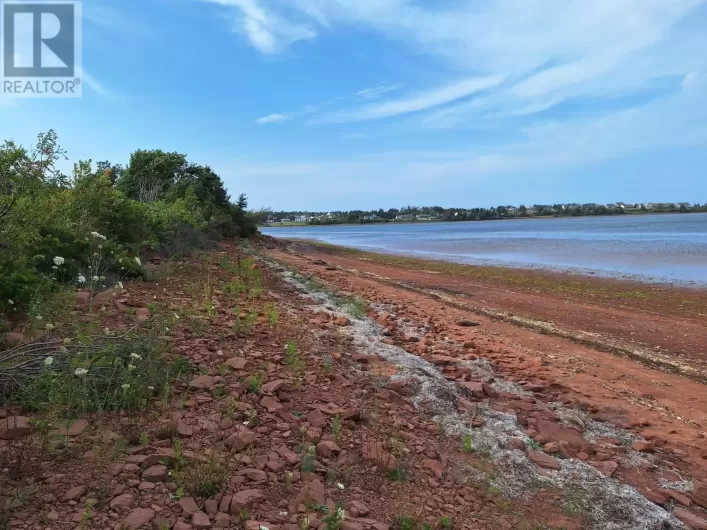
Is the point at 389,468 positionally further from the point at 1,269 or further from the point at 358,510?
the point at 1,269

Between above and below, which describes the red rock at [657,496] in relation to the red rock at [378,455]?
below

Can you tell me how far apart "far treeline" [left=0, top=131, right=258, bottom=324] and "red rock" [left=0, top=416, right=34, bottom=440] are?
1272 millimetres

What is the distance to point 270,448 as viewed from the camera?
3.39m

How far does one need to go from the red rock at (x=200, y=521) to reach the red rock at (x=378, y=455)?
1303 mm

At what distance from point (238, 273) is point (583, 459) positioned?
344 inches

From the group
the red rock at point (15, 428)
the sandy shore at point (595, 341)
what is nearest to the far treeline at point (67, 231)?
the red rock at point (15, 428)

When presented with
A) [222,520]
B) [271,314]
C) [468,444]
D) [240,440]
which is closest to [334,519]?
[222,520]

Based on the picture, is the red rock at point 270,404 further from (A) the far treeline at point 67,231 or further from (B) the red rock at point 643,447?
(B) the red rock at point 643,447

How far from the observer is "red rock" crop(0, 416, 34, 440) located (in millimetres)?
3047

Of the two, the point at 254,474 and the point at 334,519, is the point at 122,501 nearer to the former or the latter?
the point at 254,474

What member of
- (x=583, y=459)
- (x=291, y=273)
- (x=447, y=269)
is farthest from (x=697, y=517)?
(x=447, y=269)

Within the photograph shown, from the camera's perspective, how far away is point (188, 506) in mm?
2625

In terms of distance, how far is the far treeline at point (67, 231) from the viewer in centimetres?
380

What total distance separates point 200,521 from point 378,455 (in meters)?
1.42
